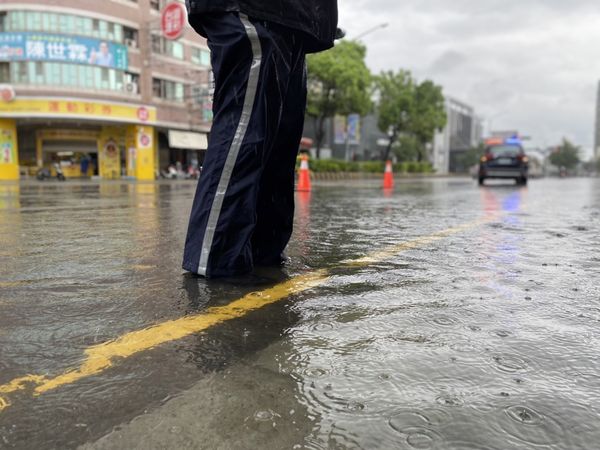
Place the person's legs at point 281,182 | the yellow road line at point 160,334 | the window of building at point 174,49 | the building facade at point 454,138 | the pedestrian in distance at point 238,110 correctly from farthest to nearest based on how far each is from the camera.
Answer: the building facade at point 454,138
the window of building at point 174,49
the person's legs at point 281,182
the pedestrian in distance at point 238,110
the yellow road line at point 160,334

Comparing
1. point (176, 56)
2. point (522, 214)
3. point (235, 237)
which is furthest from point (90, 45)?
point (235, 237)

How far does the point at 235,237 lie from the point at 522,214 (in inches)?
191

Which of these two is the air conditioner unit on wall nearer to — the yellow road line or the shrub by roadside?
the shrub by roadside

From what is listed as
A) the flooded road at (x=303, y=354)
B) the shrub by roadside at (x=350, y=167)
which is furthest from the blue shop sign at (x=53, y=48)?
the flooded road at (x=303, y=354)

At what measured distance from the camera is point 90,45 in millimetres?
29172

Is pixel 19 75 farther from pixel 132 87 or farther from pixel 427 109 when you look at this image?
pixel 427 109

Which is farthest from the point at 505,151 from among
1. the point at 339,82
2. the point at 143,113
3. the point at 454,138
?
the point at 454,138

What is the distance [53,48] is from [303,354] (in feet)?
105

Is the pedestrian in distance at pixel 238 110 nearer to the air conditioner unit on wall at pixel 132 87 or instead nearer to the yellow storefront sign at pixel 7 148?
the air conditioner unit on wall at pixel 132 87

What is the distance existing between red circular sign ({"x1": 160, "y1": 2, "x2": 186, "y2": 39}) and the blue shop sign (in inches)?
145

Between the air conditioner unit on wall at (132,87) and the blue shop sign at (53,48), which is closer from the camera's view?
the blue shop sign at (53,48)

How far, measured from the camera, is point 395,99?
4016 cm

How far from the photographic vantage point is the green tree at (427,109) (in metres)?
40.7

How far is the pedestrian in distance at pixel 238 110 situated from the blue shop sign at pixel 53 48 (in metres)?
30.5
